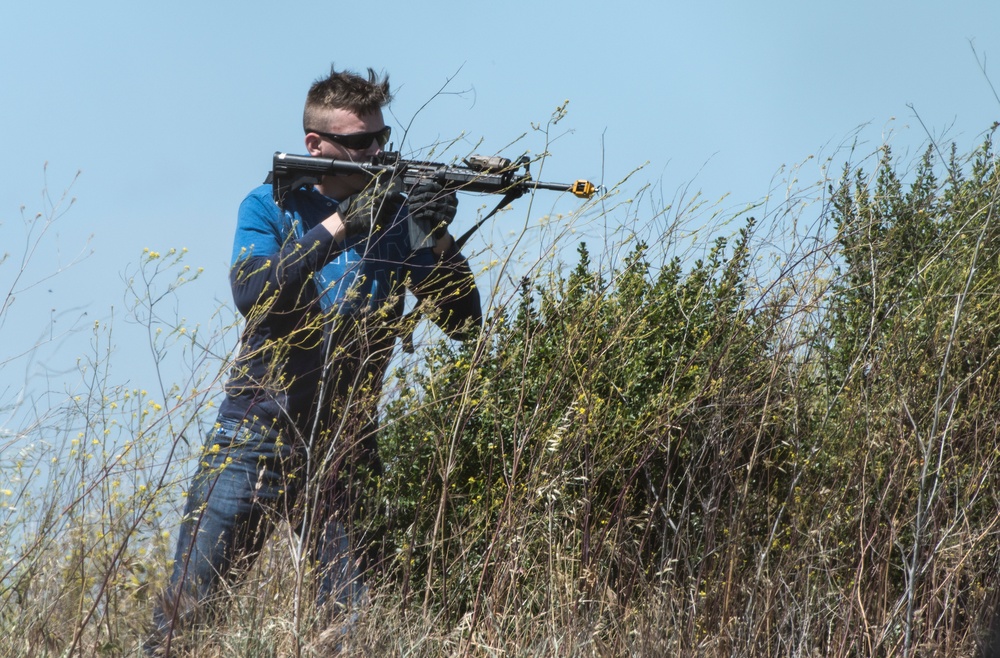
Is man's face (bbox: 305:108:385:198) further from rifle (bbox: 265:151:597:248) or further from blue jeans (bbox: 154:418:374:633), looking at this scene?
blue jeans (bbox: 154:418:374:633)

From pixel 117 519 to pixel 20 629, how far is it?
36 centimetres

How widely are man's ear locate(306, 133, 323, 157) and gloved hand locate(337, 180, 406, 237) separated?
25 centimetres

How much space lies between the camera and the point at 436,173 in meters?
3.38

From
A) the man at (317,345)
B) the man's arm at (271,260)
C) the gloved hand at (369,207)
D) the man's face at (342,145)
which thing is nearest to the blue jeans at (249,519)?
the man at (317,345)

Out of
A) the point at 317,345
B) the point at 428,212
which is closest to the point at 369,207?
the point at 428,212

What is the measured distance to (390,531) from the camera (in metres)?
3.52

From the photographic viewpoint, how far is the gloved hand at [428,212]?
3.29 m

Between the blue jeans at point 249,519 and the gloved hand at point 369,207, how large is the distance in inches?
26.4

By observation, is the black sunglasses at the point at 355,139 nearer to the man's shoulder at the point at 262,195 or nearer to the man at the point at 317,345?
the man at the point at 317,345

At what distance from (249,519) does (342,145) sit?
48.2 inches

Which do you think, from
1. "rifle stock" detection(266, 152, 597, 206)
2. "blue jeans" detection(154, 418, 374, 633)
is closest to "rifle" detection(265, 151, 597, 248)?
"rifle stock" detection(266, 152, 597, 206)

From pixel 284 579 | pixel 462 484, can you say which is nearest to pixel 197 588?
pixel 284 579

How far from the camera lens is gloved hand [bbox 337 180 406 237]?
3.14 metres

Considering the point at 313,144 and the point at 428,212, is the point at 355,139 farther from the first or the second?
the point at 428,212
